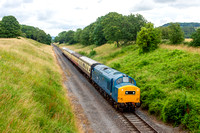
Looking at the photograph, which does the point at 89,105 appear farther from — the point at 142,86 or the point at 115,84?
the point at 142,86

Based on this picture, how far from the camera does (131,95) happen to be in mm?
15516

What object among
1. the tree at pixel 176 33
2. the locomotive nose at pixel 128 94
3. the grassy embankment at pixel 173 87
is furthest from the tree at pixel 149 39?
the locomotive nose at pixel 128 94

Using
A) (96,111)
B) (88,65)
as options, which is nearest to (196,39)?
(88,65)

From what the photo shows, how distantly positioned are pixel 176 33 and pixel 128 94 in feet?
67.0

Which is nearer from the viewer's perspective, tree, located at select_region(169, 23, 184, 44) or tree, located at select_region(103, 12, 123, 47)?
tree, located at select_region(169, 23, 184, 44)

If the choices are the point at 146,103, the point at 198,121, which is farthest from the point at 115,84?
the point at 198,121

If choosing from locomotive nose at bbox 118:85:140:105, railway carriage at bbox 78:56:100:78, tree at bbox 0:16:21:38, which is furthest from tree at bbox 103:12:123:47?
tree at bbox 0:16:21:38

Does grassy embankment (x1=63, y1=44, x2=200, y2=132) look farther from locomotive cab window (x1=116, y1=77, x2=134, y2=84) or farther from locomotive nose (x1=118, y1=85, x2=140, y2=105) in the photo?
locomotive cab window (x1=116, y1=77, x2=134, y2=84)

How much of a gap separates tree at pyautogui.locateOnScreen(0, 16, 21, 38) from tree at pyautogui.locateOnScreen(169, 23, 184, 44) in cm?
5898

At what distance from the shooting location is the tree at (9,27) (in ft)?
213

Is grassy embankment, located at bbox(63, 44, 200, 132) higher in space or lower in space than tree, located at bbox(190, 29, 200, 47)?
lower

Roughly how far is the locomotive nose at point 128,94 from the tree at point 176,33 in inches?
762

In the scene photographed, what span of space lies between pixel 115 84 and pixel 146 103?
11.7 feet

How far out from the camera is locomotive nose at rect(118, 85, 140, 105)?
15211 millimetres
